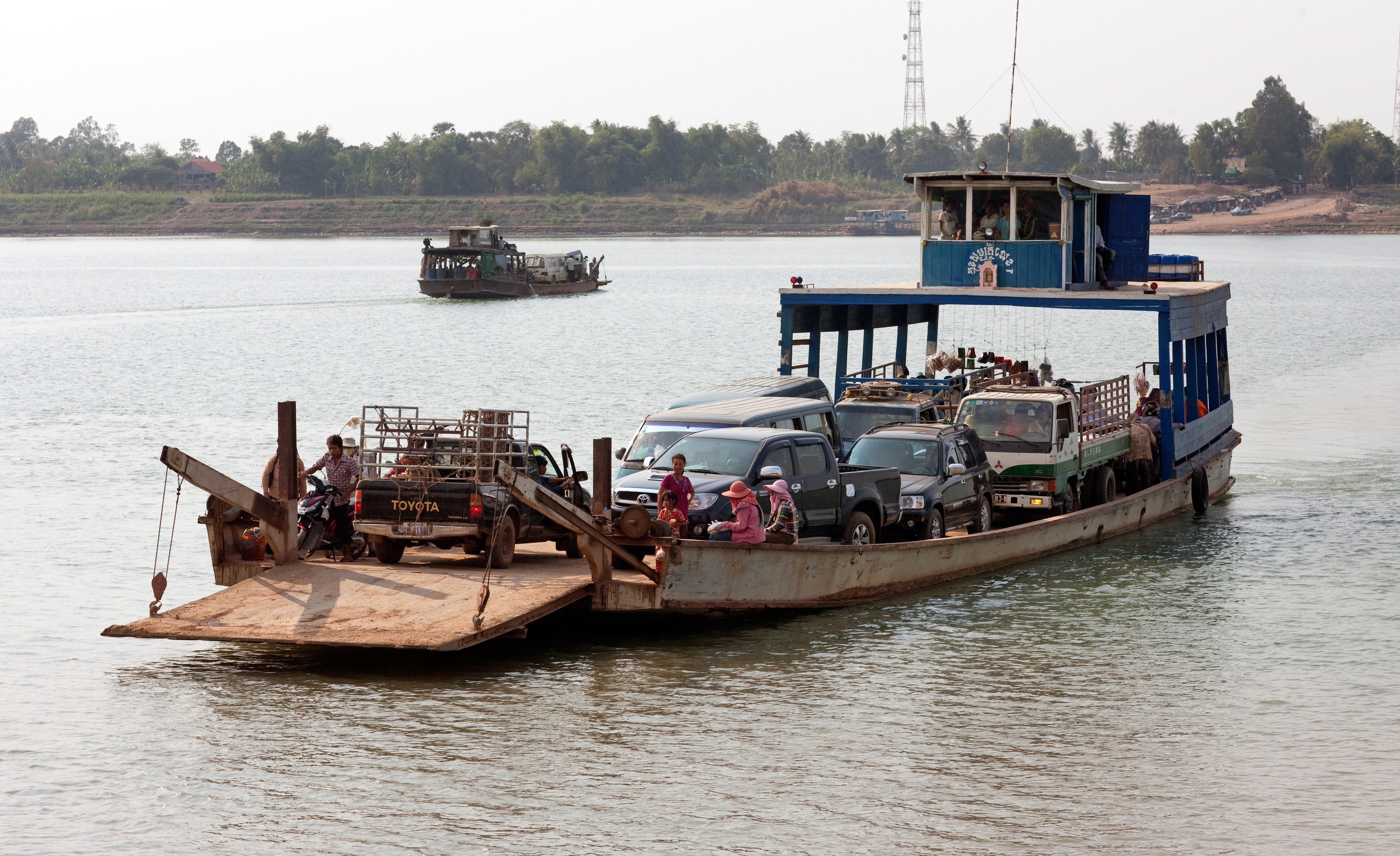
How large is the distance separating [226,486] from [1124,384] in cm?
1420

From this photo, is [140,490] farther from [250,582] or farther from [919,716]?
[919,716]

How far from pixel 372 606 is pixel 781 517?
431cm

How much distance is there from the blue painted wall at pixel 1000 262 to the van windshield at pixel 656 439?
29.3 ft

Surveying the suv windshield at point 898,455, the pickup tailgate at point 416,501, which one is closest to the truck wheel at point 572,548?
the pickup tailgate at point 416,501

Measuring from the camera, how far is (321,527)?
53.7 ft

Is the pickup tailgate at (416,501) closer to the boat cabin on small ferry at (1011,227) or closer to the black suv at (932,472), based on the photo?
the black suv at (932,472)

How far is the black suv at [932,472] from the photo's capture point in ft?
60.6

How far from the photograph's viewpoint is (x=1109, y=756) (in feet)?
43.1

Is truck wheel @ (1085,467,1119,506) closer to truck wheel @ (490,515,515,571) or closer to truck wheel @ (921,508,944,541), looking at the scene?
truck wheel @ (921,508,944,541)

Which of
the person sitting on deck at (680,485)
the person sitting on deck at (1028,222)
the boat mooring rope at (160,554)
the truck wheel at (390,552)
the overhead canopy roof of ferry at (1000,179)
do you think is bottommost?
the boat mooring rope at (160,554)

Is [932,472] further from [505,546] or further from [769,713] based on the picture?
[505,546]

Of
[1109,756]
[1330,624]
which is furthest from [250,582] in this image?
[1330,624]

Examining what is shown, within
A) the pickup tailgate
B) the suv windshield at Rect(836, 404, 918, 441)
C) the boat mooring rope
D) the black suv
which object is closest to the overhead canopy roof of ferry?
the suv windshield at Rect(836, 404, 918, 441)

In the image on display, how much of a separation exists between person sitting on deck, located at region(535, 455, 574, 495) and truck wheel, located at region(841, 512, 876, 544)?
10.3 feet
